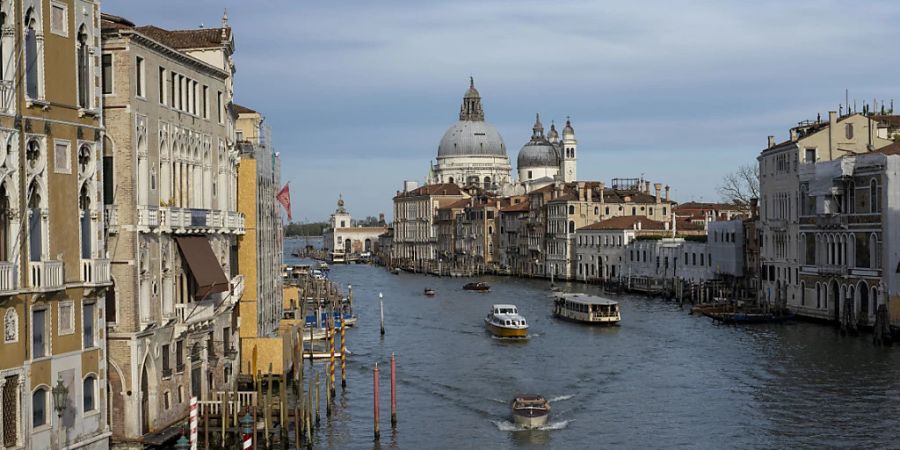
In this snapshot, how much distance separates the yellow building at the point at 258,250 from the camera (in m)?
24.2

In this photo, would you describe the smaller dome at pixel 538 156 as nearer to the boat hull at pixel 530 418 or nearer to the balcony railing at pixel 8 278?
the boat hull at pixel 530 418

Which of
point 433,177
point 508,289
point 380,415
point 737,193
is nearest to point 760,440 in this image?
point 380,415

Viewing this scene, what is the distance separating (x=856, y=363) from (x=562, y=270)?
46.1 metres

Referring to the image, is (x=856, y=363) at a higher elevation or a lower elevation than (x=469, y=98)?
lower

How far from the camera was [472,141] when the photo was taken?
124 metres

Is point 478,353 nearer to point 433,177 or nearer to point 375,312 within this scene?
point 375,312

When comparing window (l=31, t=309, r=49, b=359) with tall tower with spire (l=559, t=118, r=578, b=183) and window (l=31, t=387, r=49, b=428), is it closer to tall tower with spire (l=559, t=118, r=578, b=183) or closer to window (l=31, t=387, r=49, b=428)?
window (l=31, t=387, r=49, b=428)

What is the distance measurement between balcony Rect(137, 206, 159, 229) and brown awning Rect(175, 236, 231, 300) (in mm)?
1267

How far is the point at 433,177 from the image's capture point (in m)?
128

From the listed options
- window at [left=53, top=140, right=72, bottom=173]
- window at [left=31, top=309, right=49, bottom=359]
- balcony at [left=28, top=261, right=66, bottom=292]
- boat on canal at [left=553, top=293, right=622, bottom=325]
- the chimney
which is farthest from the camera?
boat on canal at [left=553, top=293, right=622, bottom=325]

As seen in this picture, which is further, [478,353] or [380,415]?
[478,353]

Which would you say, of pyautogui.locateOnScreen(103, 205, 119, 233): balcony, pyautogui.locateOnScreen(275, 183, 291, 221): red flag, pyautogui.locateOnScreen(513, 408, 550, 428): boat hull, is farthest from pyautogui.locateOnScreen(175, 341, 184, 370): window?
pyautogui.locateOnScreen(275, 183, 291, 221): red flag

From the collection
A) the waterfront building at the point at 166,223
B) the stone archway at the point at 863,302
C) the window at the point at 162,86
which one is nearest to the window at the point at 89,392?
the waterfront building at the point at 166,223

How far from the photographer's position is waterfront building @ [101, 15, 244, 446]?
55.7 feet
